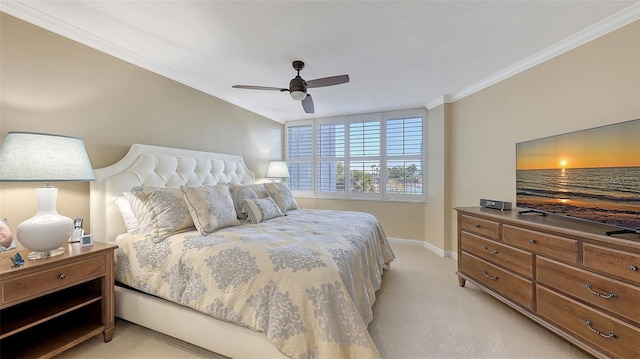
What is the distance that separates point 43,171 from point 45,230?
1.20 feet

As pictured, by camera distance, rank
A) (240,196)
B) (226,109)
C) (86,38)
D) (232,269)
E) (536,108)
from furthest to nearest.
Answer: (226,109), (240,196), (536,108), (86,38), (232,269)

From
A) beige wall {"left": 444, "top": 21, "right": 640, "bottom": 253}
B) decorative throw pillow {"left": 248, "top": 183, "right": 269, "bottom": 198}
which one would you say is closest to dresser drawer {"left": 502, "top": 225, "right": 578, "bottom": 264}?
beige wall {"left": 444, "top": 21, "right": 640, "bottom": 253}

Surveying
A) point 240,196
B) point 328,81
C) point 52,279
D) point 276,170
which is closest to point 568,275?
point 328,81

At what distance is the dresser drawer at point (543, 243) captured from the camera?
66.2 inches

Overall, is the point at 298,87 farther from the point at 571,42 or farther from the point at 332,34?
the point at 571,42

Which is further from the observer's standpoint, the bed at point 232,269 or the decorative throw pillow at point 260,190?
the decorative throw pillow at point 260,190

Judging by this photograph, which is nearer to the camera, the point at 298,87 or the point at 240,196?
the point at 298,87

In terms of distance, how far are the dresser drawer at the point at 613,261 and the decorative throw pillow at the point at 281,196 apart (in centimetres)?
265

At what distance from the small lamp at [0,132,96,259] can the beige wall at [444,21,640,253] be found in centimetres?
400

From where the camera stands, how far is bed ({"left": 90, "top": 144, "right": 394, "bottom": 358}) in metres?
1.36

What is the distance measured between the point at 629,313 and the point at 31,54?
170 inches

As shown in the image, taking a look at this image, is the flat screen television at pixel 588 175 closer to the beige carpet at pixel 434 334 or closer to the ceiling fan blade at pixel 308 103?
the beige carpet at pixel 434 334

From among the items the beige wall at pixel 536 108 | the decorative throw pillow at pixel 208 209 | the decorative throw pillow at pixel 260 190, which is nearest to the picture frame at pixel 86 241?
the decorative throw pillow at pixel 208 209

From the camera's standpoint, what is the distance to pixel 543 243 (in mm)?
1859
